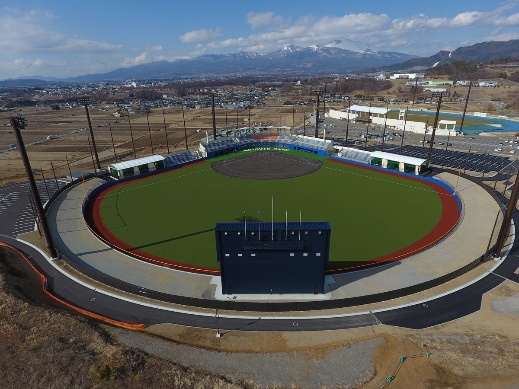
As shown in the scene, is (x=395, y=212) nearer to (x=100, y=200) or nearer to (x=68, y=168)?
(x=100, y=200)

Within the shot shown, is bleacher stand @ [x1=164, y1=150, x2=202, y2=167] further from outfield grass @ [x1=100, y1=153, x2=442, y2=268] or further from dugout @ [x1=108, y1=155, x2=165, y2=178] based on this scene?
→ outfield grass @ [x1=100, y1=153, x2=442, y2=268]

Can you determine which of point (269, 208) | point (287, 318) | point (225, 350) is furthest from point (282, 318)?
point (269, 208)

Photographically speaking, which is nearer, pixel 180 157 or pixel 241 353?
pixel 241 353

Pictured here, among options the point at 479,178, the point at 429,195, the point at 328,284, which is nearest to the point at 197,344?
the point at 328,284

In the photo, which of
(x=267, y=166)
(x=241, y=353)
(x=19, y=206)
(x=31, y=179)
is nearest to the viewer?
(x=241, y=353)

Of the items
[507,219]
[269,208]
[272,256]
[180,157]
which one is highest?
[507,219]

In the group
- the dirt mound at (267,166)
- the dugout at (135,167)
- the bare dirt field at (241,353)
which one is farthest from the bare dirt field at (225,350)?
the dirt mound at (267,166)

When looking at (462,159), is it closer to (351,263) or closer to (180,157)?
(351,263)
